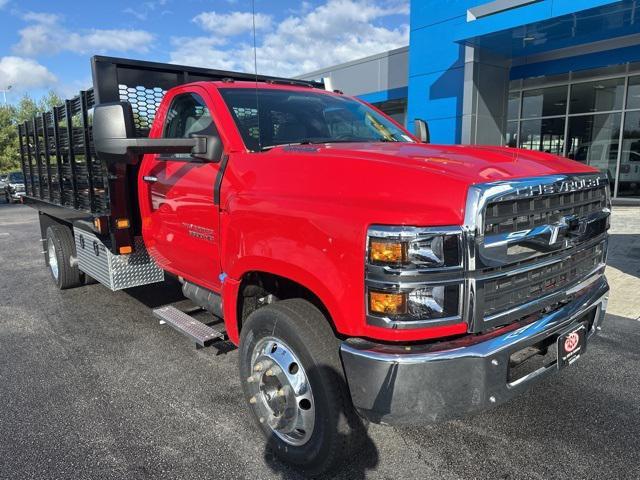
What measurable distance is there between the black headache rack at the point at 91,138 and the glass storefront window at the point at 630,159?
1203cm

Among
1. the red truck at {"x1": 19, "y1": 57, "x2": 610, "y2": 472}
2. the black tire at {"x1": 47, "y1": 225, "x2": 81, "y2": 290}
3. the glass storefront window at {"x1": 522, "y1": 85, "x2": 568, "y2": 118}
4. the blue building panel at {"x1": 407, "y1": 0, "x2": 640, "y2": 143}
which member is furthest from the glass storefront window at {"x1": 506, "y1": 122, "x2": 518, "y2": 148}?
the black tire at {"x1": 47, "y1": 225, "x2": 81, "y2": 290}

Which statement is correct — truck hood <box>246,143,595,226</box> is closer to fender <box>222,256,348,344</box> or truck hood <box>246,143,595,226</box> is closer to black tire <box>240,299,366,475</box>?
fender <box>222,256,348,344</box>

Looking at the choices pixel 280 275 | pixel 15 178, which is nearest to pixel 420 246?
pixel 280 275

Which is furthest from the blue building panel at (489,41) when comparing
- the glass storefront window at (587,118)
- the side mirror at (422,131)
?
the side mirror at (422,131)

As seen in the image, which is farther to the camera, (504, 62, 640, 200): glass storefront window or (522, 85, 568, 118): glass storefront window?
(522, 85, 568, 118): glass storefront window

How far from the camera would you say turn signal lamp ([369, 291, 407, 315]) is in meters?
2.04

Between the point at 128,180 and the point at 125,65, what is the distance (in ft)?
3.53

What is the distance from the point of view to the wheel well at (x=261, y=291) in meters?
2.86

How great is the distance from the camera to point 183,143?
116 inches

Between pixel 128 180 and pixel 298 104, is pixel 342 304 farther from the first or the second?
pixel 128 180

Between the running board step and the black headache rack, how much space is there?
34.2 inches

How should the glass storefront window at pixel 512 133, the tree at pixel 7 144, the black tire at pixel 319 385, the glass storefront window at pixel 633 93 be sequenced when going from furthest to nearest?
the tree at pixel 7 144
the glass storefront window at pixel 512 133
the glass storefront window at pixel 633 93
the black tire at pixel 319 385

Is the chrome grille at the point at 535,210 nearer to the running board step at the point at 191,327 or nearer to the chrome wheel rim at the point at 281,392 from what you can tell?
the chrome wheel rim at the point at 281,392

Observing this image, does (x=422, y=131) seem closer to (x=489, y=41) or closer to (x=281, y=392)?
(x=281, y=392)
